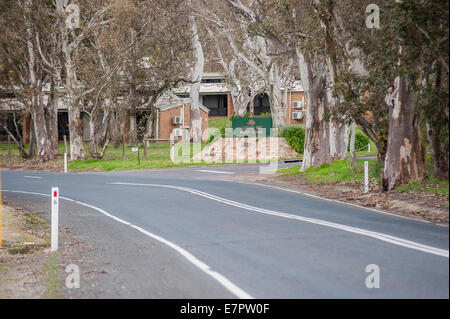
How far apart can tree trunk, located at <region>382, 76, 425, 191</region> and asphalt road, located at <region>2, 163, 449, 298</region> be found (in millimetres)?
2267

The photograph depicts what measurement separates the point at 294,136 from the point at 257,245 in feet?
97.3

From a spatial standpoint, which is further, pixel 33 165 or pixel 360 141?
pixel 360 141

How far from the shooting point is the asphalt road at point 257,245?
8.25 metres

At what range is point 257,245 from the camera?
11.2 metres

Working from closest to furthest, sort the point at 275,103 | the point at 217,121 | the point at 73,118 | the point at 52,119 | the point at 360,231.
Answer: the point at 360,231 < the point at 73,118 < the point at 275,103 < the point at 52,119 < the point at 217,121

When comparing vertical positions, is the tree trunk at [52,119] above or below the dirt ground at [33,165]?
above

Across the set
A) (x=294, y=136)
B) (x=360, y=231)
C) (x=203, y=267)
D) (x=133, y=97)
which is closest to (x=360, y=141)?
(x=294, y=136)

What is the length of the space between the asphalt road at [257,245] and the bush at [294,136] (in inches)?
764

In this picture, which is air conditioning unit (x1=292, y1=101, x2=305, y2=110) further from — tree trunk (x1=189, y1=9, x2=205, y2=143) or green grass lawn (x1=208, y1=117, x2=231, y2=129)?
tree trunk (x1=189, y1=9, x2=205, y2=143)

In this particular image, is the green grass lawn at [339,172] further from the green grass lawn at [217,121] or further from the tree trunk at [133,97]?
the green grass lawn at [217,121]

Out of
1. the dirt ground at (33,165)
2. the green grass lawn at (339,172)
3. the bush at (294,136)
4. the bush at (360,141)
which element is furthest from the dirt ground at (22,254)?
the bush at (360,141)

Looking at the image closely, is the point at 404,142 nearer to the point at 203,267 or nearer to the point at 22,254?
the point at 203,267

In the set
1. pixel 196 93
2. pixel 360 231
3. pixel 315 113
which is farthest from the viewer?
pixel 196 93
